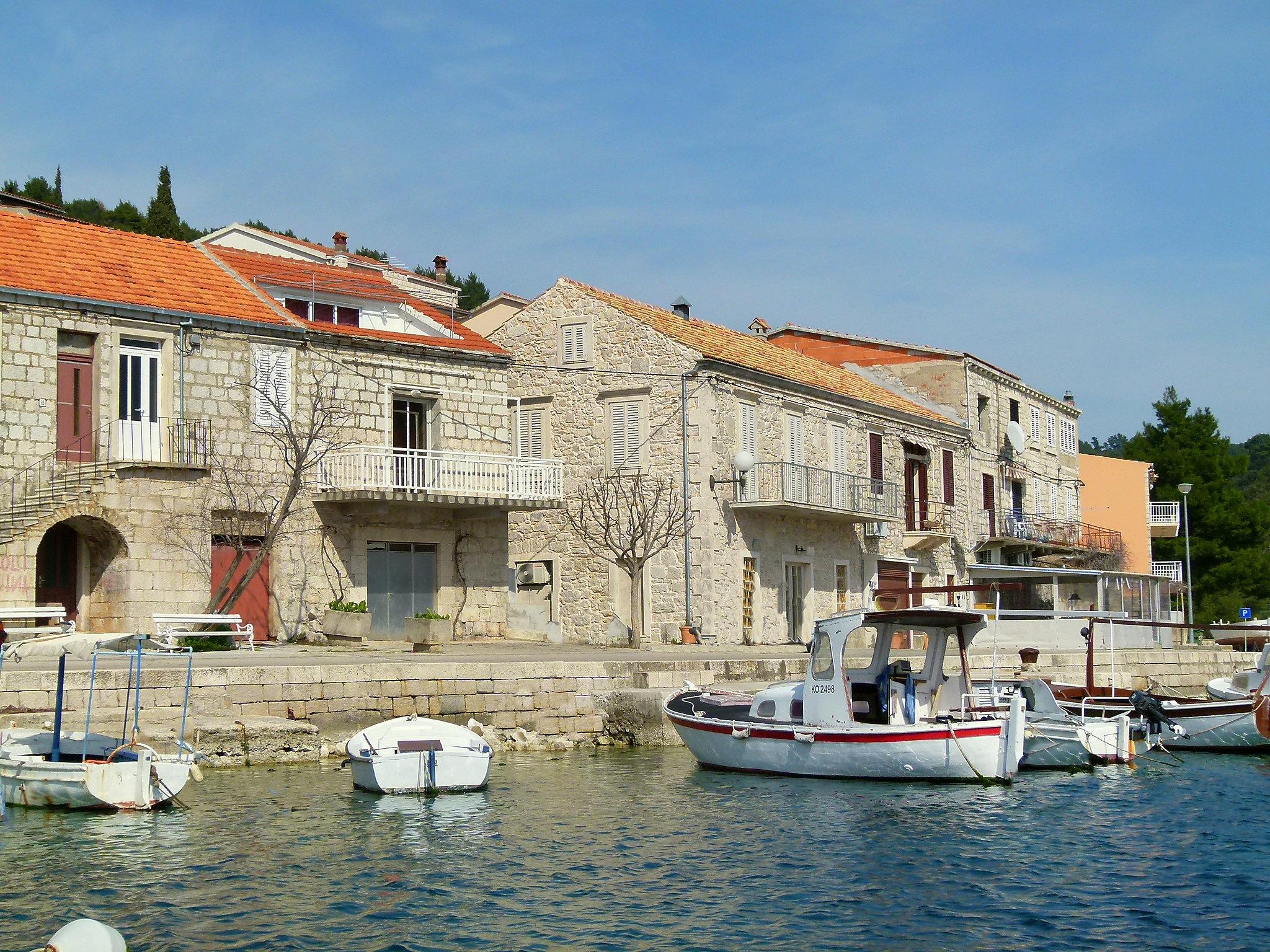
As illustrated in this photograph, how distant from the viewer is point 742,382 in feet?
113

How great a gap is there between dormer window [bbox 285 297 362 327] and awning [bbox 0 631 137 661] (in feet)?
35.0

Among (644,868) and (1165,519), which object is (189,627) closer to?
(644,868)

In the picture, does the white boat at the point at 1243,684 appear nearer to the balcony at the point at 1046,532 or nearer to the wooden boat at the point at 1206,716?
the wooden boat at the point at 1206,716

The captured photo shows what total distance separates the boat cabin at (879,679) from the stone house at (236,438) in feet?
34.8

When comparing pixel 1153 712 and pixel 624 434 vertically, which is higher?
pixel 624 434

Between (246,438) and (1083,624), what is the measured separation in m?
21.0

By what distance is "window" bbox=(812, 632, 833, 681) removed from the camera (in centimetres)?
2025

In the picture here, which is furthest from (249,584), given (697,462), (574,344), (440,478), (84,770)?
(574,344)

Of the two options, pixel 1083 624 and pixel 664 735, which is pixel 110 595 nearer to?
pixel 664 735

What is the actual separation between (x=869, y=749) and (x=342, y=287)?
54.2ft

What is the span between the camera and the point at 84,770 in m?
15.9

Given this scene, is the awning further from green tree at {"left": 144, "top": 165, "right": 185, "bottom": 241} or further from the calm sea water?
green tree at {"left": 144, "top": 165, "right": 185, "bottom": 241}

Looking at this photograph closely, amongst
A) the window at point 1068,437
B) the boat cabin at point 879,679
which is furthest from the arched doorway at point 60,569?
the window at point 1068,437

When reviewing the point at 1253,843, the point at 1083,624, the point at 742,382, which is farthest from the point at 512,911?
the point at 1083,624
